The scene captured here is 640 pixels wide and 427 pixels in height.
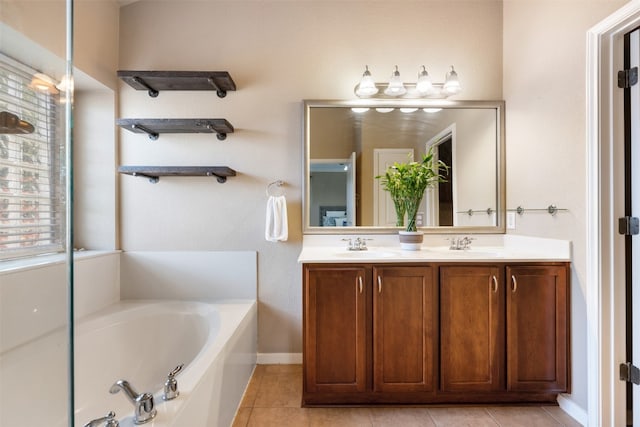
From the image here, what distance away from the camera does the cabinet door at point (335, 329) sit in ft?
5.70

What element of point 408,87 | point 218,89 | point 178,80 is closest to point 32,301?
point 178,80

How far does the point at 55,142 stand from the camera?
42.9 inches

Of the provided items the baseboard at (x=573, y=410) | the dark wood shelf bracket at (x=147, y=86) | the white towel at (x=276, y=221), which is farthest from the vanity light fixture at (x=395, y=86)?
the baseboard at (x=573, y=410)

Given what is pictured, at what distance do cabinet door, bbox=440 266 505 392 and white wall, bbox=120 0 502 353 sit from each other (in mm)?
1040

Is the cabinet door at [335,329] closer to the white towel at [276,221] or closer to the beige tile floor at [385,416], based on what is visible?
the beige tile floor at [385,416]

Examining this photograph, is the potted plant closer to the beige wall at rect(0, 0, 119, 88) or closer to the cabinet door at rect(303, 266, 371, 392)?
the cabinet door at rect(303, 266, 371, 392)

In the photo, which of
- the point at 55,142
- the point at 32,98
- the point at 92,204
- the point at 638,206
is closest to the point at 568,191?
the point at 638,206

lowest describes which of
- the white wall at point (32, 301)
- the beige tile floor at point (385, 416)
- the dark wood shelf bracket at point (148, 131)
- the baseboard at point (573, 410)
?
the beige tile floor at point (385, 416)

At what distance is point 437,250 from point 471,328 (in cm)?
59

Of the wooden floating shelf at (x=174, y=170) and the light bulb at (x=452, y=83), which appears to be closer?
the wooden floating shelf at (x=174, y=170)

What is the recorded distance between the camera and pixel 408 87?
2.29 m

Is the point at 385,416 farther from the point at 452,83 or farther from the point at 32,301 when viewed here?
the point at 452,83

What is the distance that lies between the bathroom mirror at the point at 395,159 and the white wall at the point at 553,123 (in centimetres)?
16

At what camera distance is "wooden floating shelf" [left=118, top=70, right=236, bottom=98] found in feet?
6.69
